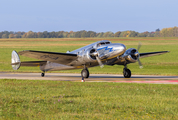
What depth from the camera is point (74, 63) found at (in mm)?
28234

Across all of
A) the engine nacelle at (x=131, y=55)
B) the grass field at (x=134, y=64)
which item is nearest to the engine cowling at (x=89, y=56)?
the engine nacelle at (x=131, y=55)

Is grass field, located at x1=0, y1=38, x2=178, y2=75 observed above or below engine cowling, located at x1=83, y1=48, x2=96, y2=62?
below

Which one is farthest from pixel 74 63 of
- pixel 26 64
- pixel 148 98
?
pixel 148 98

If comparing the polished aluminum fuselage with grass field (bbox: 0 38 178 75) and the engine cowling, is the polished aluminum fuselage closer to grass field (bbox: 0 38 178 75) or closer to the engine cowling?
the engine cowling

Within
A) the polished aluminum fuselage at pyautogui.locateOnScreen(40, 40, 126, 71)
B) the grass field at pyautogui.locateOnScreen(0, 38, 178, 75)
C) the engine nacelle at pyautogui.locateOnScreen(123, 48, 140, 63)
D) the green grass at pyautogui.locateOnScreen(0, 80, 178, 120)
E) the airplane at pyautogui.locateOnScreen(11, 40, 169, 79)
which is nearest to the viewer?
the green grass at pyautogui.locateOnScreen(0, 80, 178, 120)

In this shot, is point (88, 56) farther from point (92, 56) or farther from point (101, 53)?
point (101, 53)

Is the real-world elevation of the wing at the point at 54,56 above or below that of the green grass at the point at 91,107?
above

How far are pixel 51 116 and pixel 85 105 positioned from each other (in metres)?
2.34

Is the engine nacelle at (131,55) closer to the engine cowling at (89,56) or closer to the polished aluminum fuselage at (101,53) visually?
the polished aluminum fuselage at (101,53)

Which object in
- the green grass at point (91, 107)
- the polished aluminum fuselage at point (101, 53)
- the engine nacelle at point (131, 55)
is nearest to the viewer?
the green grass at point (91, 107)

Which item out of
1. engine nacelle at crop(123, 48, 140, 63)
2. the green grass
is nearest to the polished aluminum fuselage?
engine nacelle at crop(123, 48, 140, 63)

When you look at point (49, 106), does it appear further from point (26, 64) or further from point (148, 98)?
point (26, 64)

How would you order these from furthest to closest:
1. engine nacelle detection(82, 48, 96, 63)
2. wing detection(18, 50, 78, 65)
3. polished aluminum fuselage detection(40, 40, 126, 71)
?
Answer: engine nacelle detection(82, 48, 96, 63) < wing detection(18, 50, 78, 65) < polished aluminum fuselage detection(40, 40, 126, 71)

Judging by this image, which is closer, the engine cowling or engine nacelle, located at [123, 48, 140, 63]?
the engine cowling
